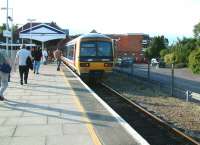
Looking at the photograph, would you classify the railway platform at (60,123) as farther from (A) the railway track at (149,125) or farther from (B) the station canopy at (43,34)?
(B) the station canopy at (43,34)

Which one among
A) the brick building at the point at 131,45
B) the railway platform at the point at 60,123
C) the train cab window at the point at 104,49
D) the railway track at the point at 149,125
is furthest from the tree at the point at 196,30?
the railway platform at the point at 60,123

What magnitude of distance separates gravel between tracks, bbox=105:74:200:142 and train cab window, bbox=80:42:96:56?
3604 millimetres

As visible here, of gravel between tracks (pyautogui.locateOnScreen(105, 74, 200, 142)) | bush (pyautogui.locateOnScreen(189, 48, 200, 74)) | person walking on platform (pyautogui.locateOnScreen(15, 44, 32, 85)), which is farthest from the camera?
bush (pyautogui.locateOnScreen(189, 48, 200, 74))

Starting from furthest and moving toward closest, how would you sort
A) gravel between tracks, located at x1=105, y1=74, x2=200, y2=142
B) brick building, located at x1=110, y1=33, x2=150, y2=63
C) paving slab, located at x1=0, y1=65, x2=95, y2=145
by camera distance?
brick building, located at x1=110, y1=33, x2=150, y2=63
gravel between tracks, located at x1=105, y1=74, x2=200, y2=142
paving slab, located at x1=0, y1=65, x2=95, y2=145

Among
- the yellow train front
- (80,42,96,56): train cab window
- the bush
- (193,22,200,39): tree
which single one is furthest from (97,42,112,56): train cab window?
(193,22,200,39): tree

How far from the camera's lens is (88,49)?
28.7 metres

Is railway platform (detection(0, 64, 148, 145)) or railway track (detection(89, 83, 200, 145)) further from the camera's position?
railway track (detection(89, 83, 200, 145))

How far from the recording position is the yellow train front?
2808cm

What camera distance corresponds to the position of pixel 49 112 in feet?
43.2

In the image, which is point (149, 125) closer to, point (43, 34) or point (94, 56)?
point (94, 56)

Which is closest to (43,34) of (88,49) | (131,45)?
(88,49)

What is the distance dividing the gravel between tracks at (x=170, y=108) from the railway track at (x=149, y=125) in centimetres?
38

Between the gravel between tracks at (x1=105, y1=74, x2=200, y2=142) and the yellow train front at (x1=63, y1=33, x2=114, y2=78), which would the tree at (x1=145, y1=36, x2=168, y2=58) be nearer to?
the yellow train front at (x1=63, y1=33, x2=114, y2=78)

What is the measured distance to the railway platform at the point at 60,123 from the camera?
9.62 metres
